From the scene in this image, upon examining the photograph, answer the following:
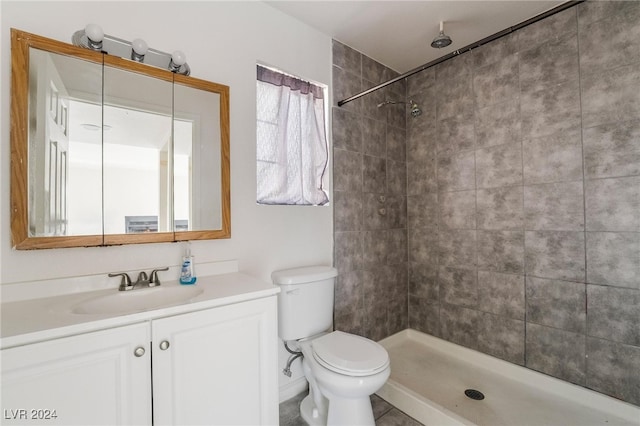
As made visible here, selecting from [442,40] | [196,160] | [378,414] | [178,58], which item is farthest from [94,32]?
[378,414]

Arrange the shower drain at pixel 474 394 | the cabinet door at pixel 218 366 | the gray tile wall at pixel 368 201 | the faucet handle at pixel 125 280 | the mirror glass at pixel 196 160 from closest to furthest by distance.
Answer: the cabinet door at pixel 218 366, the faucet handle at pixel 125 280, the mirror glass at pixel 196 160, the shower drain at pixel 474 394, the gray tile wall at pixel 368 201

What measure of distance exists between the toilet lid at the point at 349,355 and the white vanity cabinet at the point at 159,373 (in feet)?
0.97

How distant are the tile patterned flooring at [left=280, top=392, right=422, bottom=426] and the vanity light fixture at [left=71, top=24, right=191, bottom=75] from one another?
2.02 meters

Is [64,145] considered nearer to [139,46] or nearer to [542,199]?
[139,46]

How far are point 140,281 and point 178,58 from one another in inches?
42.3

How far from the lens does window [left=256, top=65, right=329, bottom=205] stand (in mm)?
1776

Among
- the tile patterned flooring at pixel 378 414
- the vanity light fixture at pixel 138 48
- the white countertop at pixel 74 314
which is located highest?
the vanity light fixture at pixel 138 48

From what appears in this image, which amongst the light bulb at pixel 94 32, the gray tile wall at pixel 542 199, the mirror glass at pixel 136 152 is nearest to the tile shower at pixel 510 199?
the gray tile wall at pixel 542 199

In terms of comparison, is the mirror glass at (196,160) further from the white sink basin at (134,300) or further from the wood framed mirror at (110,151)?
the white sink basin at (134,300)

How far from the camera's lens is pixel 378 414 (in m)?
1.67

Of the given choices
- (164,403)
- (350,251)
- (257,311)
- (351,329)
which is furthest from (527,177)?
(164,403)

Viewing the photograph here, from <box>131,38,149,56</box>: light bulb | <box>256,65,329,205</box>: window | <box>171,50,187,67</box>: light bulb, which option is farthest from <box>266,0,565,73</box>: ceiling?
<box>131,38,149,56</box>: light bulb

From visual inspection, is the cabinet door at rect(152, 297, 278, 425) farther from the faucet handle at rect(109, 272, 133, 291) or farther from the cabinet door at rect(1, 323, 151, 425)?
the faucet handle at rect(109, 272, 133, 291)

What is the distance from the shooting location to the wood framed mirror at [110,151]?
3.51ft
